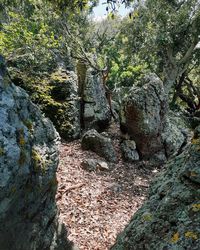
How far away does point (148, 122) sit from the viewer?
28.8 feet

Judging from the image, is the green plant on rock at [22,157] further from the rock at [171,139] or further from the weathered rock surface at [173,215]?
the rock at [171,139]

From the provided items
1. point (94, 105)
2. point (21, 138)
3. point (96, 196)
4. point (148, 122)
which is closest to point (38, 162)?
point (21, 138)

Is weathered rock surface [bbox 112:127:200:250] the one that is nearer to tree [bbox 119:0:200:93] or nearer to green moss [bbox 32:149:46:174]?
green moss [bbox 32:149:46:174]

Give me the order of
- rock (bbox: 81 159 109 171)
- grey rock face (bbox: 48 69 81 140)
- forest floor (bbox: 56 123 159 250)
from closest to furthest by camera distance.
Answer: forest floor (bbox: 56 123 159 250), rock (bbox: 81 159 109 171), grey rock face (bbox: 48 69 81 140)

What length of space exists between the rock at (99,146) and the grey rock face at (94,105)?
141 cm

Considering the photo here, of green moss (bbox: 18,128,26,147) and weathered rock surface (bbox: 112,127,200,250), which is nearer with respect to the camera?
weathered rock surface (bbox: 112,127,200,250)

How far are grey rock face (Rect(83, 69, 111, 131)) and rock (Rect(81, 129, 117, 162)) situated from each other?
1407 millimetres

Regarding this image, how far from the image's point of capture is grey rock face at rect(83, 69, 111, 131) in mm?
9797

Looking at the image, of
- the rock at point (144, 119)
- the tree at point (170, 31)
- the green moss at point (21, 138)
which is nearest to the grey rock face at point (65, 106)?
the rock at point (144, 119)

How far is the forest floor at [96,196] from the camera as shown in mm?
5195

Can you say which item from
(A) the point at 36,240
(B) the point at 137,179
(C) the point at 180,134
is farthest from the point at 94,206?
(C) the point at 180,134

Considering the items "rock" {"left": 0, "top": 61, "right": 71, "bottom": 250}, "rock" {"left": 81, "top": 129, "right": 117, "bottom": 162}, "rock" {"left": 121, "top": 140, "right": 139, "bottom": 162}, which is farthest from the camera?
"rock" {"left": 121, "top": 140, "right": 139, "bottom": 162}

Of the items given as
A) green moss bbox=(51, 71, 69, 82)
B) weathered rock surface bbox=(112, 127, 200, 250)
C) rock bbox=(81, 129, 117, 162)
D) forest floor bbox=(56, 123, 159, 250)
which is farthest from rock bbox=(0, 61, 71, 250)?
green moss bbox=(51, 71, 69, 82)

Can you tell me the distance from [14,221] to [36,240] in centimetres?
65
